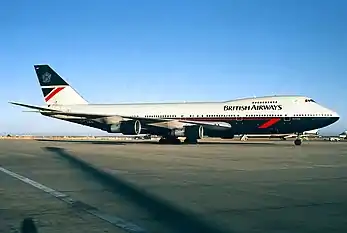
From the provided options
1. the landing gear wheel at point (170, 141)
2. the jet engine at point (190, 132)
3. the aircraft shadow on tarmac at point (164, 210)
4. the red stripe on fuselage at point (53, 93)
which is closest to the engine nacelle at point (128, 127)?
the jet engine at point (190, 132)

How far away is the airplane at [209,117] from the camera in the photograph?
33.4 meters

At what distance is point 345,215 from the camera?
6379 mm

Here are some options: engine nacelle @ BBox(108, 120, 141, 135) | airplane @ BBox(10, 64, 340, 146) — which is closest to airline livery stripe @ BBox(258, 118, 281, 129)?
airplane @ BBox(10, 64, 340, 146)

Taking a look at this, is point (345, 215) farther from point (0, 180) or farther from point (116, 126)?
point (116, 126)

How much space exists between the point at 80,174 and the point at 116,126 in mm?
22929

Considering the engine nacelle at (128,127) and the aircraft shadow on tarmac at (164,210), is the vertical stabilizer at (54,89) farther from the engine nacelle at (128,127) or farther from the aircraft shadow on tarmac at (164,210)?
the aircraft shadow on tarmac at (164,210)

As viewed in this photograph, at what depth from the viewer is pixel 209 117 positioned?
116 feet

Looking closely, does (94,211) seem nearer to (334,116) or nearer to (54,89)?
Result: (334,116)

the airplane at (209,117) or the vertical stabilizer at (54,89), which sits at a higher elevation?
the vertical stabilizer at (54,89)

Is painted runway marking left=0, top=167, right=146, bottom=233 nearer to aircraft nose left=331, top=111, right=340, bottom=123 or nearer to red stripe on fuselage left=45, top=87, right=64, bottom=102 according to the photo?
aircraft nose left=331, top=111, right=340, bottom=123

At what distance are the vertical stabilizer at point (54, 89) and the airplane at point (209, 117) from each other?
2167 mm

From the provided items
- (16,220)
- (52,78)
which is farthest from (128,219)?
(52,78)

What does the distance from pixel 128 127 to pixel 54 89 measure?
1155 centimetres

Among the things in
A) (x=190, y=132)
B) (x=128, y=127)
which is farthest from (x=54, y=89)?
(x=190, y=132)
